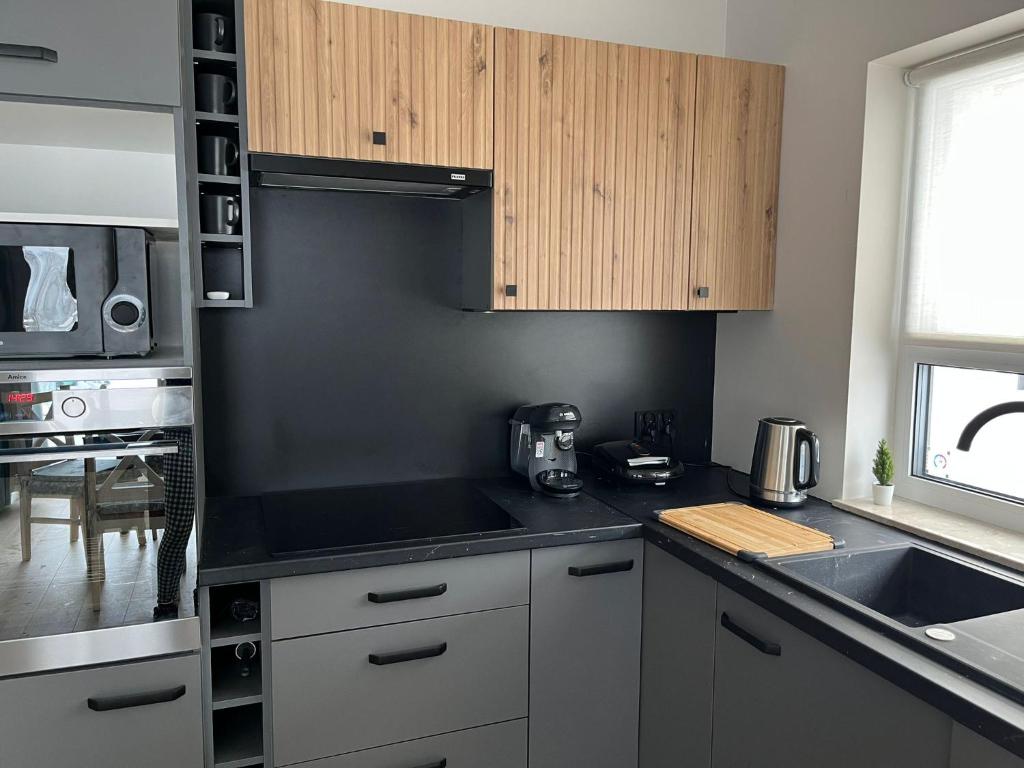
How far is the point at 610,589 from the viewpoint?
2109 mm

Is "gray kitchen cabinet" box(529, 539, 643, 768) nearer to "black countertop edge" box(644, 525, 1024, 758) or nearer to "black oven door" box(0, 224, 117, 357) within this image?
"black countertop edge" box(644, 525, 1024, 758)

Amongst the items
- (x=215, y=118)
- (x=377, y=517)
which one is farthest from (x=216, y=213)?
(x=377, y=517)

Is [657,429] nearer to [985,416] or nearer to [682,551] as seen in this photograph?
[682,551]

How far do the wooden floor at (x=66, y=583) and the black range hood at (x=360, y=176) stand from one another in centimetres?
93

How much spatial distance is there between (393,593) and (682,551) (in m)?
0.71

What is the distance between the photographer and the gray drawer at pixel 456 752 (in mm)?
1934

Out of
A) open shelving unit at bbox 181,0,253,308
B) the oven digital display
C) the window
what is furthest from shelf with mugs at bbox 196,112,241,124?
the window

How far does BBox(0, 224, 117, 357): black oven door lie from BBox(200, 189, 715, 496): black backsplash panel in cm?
57

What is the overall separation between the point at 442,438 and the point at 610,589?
0.75 meters

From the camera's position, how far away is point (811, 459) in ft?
7.24

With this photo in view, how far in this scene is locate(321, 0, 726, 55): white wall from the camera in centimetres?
243

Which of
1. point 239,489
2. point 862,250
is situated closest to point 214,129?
point 239,489

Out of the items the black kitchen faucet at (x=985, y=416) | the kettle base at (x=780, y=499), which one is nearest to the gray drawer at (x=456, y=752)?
the kettle base at (x=780, y=499)

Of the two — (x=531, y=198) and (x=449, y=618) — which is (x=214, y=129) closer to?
(x=531, y=198)
